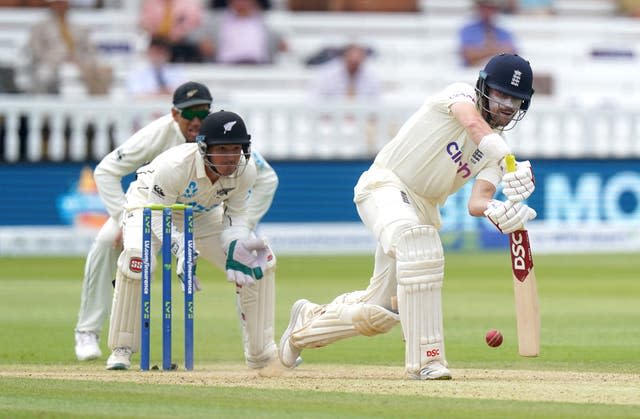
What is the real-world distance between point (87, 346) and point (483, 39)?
11.0m

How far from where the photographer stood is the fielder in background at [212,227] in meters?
7.83

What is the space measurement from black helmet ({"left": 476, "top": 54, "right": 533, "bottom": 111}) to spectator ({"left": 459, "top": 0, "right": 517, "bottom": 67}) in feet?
37.9

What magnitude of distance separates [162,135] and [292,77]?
10.1m

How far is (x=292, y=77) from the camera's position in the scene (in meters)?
18.9

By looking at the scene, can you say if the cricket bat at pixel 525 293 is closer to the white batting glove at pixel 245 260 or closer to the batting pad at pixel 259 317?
the white batting glove at pixel 245 260

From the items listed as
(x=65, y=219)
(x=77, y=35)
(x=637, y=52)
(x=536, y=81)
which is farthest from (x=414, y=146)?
(x=637, y=52)

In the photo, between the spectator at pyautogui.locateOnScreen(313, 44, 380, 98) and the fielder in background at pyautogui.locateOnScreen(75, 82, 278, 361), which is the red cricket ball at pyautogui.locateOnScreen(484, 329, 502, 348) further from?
the spectator at pyautogui.locateOnScreen(313, 44, 380, 98)

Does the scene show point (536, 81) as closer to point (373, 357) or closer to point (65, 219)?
point (65, 219)

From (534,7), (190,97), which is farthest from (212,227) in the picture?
(534,7)

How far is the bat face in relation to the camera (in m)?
7.28

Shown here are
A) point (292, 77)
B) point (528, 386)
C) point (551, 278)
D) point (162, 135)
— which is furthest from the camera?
point (292, 77)

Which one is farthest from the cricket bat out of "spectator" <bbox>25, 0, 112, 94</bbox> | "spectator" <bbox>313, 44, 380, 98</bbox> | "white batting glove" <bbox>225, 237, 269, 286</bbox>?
"spectator" <bbox>25, 0, 112, 94</bbox>

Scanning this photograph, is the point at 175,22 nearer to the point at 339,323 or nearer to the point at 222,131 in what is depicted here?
the point at 222,131

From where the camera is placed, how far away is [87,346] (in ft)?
29.2
